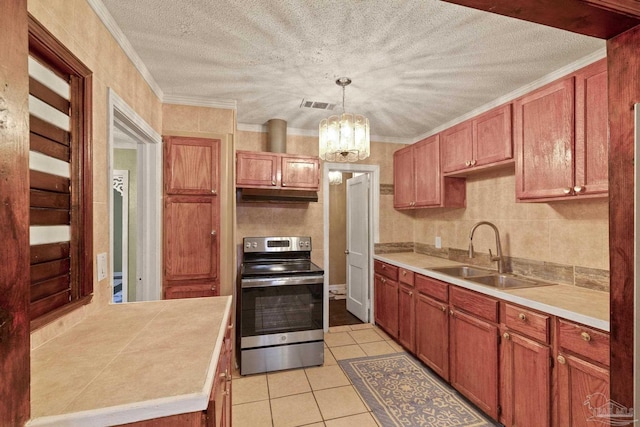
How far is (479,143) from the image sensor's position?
8.18 ft

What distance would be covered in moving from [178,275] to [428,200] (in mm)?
2515

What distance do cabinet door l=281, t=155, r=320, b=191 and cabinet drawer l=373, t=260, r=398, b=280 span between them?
1184 mm

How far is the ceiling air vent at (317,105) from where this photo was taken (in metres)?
2.75

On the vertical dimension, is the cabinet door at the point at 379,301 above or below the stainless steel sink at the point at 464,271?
below

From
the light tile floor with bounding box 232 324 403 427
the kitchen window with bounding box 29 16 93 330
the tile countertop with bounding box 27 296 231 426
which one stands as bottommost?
the light tile floor with bounding box 232 324 403 427

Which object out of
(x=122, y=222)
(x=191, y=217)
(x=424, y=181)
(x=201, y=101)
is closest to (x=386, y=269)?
(x=424, y=181)

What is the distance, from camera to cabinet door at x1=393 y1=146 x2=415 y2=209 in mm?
3445

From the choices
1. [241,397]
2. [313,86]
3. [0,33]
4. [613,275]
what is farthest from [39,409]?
[313,86]

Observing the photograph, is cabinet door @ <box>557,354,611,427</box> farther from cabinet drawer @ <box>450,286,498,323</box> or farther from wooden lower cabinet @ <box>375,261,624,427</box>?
cabinet drawer @ <box>450,286,498,323</box>

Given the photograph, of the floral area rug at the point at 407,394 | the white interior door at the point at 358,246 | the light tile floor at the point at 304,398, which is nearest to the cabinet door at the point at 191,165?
the light tile floor at the point at 304,398

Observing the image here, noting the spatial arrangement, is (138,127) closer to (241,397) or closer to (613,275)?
(241,397)

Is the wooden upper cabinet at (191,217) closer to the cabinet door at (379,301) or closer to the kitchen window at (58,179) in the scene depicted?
the kitchen window at (58,179)

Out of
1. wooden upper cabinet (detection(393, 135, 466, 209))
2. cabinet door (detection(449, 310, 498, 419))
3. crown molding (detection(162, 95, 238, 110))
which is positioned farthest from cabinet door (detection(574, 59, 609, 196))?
crown molding (detection(162, 95, 238, 110))

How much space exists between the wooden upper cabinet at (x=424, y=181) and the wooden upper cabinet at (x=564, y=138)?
870 mm
